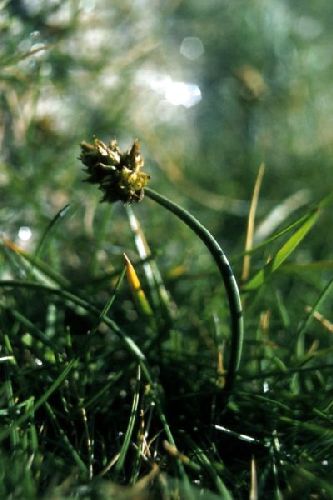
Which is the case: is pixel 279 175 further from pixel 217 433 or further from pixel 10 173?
pixel 217 433

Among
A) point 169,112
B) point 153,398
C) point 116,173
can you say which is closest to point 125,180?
point 116,173

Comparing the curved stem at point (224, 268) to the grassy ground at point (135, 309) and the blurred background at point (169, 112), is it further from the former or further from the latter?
the blurred background at point (169, 112)

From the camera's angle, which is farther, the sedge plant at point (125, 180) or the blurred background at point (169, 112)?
the blurred background at point (169, 112)

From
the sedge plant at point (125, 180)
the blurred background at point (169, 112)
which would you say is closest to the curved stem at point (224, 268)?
the sedge plant at point (125, 180)

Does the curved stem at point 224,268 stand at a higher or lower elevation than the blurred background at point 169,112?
lower

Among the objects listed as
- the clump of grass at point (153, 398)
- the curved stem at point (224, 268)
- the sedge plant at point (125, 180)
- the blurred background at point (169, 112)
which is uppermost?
the blurred background at point (169, 112)

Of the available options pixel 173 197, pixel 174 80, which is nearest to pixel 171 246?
pixel 173 197
